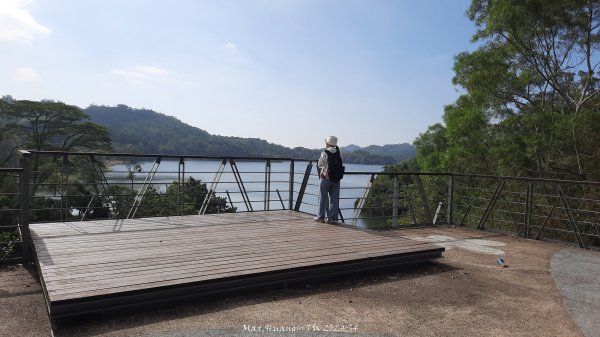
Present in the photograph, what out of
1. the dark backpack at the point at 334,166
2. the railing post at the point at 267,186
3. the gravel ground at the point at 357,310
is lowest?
the gravel ground at the point at 357,310

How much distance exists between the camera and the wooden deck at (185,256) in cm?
314

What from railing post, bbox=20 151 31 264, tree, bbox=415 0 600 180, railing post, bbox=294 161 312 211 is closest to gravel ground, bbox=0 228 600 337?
railing post, bbox=20 151 31 264

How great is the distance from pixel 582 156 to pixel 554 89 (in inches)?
100

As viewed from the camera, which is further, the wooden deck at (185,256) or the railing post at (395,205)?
the railing post at (395,205)

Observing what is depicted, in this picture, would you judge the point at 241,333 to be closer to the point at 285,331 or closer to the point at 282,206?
the point at 285,331

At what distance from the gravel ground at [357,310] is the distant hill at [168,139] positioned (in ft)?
82.6

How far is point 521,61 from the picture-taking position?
13109 mm

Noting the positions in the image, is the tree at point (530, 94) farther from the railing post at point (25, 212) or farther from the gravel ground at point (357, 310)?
the railing post at point (25, 212)

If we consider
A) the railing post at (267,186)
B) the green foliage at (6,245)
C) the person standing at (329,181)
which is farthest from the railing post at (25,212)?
the person standing at (329,181)

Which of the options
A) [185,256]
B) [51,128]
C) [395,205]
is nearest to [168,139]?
[51,128]

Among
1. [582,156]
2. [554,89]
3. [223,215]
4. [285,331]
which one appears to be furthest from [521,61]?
[285,331]

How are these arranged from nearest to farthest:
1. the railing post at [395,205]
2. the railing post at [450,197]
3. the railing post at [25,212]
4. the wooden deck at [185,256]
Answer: the wooden deck at [185,256] < the railing post at [25,212] < the railing post at [395,205] < the railing post at [450,197]

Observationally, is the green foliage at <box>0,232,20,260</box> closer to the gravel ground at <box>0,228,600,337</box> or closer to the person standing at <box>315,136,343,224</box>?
the gravel ground at <box>0,228,600,337</box>

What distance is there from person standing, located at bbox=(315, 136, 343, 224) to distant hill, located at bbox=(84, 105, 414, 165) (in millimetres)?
22826
